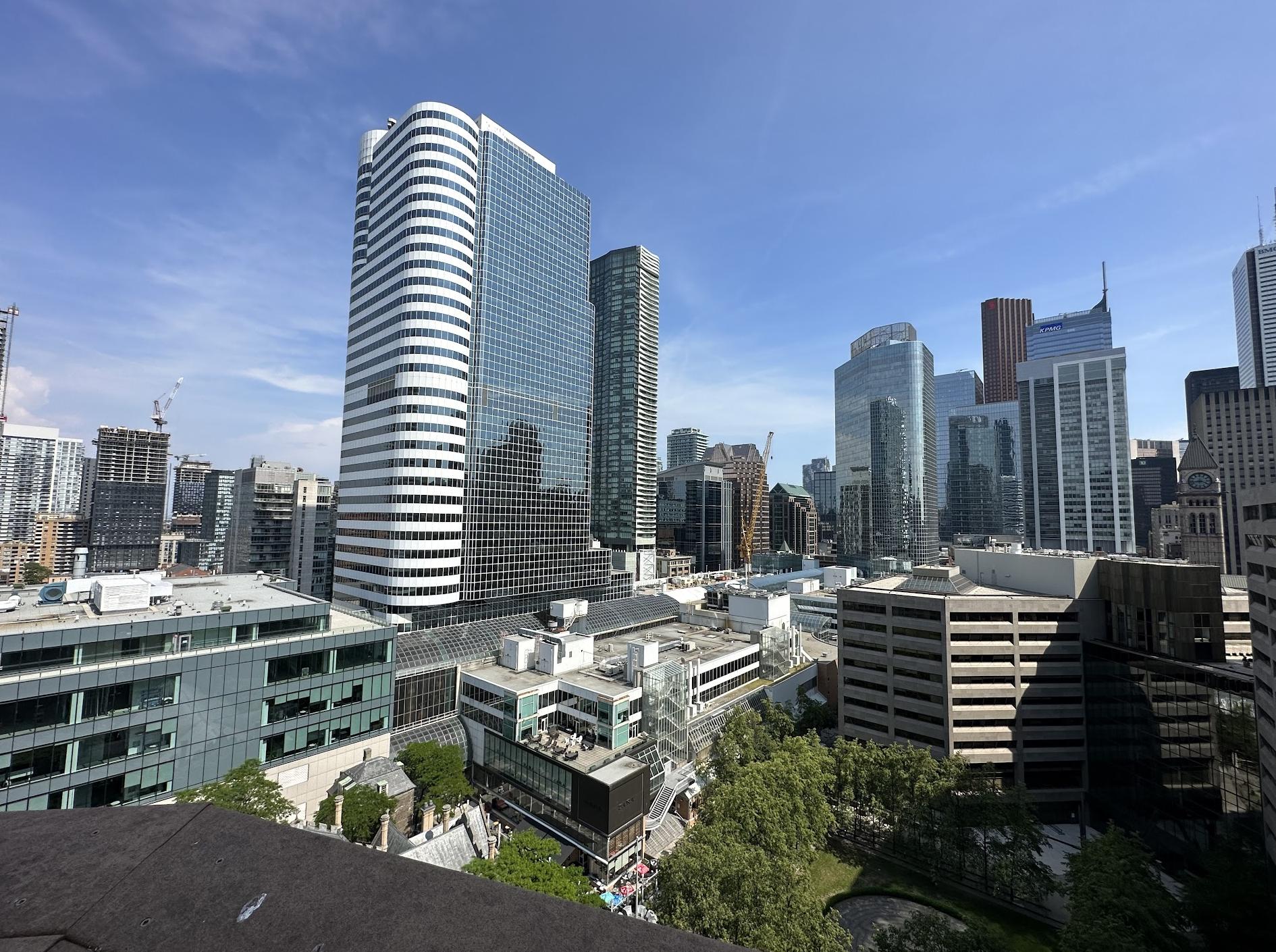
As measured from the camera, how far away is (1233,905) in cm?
3616

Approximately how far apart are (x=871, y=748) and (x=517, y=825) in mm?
39003

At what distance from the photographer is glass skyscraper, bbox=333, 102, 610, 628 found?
295 ft

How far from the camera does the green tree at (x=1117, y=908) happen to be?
32656 mm

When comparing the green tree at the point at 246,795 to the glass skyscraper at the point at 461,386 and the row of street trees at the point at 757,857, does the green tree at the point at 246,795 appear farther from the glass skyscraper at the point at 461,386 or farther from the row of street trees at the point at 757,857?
the glass skyscraper at the point at 461,386

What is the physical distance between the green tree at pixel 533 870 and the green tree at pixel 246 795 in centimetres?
1575

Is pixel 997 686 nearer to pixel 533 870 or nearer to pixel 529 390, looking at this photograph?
pixel 533 870

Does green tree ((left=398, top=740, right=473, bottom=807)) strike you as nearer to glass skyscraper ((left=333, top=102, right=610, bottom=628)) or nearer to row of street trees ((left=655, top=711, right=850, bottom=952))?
row of street trees ((left=655, top=711, right=850, bottom=952))

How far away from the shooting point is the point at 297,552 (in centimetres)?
16750

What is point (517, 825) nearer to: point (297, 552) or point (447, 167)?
point (447, 167)

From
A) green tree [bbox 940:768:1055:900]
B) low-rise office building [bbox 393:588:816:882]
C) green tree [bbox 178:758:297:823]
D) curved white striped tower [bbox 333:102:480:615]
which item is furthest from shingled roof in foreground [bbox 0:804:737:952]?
curved white striped tower [bbox 333:102:480:615]

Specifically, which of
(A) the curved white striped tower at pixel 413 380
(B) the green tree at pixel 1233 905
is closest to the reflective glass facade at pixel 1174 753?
(B) the green tree at pixel 1233 905

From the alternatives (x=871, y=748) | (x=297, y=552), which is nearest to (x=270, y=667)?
(x=871, y=748)

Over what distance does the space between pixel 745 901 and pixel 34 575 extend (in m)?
245

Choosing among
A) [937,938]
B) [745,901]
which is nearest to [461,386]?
[745,901]
